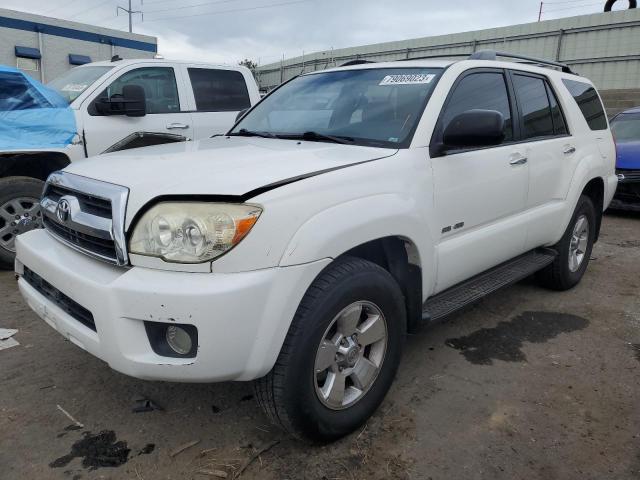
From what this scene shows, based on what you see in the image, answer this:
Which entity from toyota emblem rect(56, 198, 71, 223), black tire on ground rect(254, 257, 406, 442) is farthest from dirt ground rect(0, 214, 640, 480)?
toyota emblem rect(56, 198, 71, 223)

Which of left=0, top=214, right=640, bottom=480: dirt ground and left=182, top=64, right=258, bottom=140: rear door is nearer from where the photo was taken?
left=0, top=214, right=640, bottom=480: dirt ground

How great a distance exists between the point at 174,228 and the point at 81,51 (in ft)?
65.1

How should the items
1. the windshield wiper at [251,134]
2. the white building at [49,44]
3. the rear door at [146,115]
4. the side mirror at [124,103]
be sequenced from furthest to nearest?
1. the white building at [49,44]
2. the rear door at [146,115]
3. the side mirror at [124,103]
4. the windshield wiper at [251,134]

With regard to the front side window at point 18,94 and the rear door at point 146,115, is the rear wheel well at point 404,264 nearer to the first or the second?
the rear door at point 146,115

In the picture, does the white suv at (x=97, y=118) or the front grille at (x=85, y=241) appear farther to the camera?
the white suv at (x=97, y=118)

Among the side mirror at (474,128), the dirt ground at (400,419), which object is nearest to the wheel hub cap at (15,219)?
the dirt ground at (400,419)

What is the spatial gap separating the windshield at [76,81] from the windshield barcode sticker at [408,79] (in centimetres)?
340

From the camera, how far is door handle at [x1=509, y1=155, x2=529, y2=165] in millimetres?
3366

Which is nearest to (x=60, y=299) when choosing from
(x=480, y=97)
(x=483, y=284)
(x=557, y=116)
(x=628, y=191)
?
(x=483, y=284)

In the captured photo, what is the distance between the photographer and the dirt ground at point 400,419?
2.25m

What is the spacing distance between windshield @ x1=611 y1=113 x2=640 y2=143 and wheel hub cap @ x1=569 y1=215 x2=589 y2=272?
4.59 metres

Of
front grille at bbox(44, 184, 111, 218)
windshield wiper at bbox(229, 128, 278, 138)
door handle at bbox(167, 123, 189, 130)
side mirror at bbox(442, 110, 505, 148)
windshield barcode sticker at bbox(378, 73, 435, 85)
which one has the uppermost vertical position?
windshield barcode sticker at bbox(378, 73, 435, 85)

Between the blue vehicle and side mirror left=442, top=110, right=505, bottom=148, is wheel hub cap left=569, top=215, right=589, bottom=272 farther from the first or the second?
the blue vehicle

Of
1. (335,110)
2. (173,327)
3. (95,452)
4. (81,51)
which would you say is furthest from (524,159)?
(81,51)
